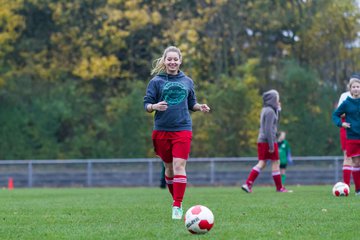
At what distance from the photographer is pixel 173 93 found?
10.3 meters

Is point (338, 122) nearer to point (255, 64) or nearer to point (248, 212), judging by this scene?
point (248, 212)

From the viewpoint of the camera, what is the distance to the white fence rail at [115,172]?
29.3 metres

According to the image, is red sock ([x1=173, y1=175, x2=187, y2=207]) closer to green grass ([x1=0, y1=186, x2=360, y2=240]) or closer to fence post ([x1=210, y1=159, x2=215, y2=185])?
green grass ([x1=0, y1=186, x2=360, y2=240])

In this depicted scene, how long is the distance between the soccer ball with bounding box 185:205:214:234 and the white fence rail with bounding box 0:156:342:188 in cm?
2103

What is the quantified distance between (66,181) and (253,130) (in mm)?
7959

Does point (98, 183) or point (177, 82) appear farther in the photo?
point (98, 183)

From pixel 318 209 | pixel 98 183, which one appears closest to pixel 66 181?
pixel 98 183

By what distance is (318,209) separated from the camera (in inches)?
442

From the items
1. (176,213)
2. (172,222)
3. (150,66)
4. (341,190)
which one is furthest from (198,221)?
(150,66)

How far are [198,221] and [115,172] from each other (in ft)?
72.3

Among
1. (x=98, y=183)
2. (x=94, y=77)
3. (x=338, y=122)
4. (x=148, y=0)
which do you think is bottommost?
(x=98, y=183)

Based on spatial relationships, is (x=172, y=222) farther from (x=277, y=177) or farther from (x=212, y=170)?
(x=212, y=170)

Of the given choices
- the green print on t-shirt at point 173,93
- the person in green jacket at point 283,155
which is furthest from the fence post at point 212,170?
the green print on t-shirt at point 173,93

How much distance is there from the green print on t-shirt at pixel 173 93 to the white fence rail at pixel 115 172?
19.0 meters
